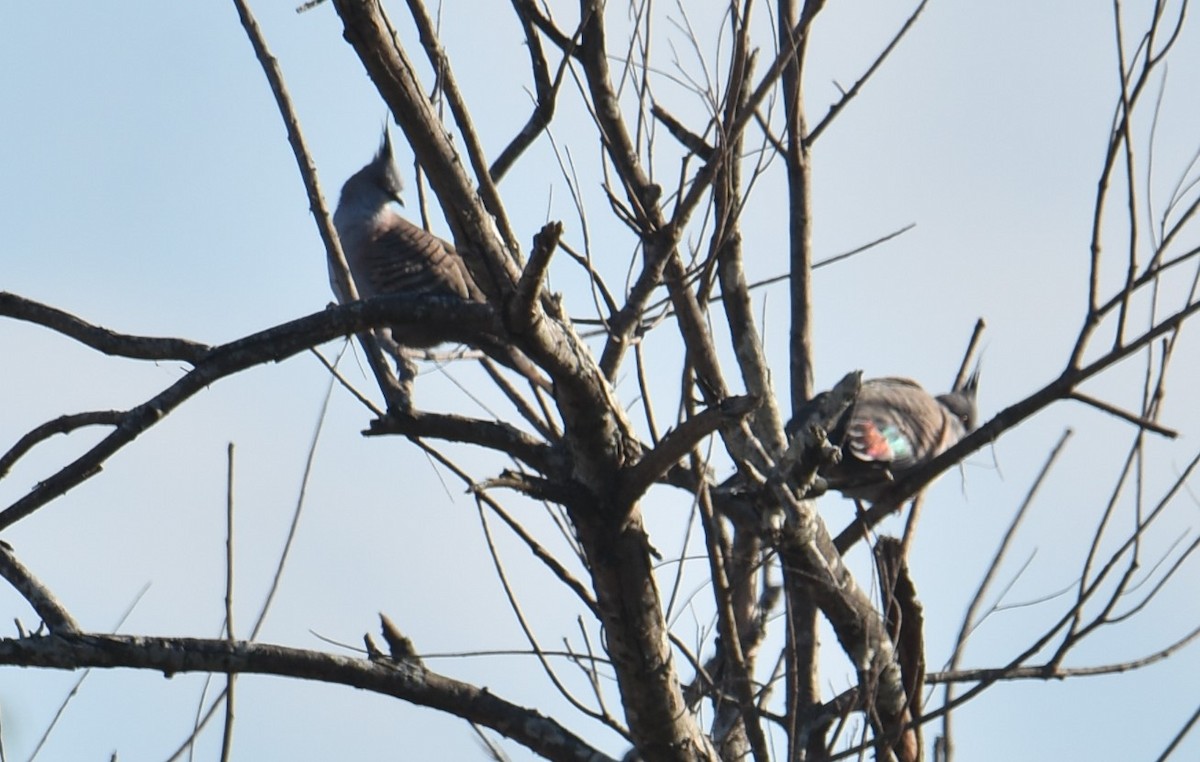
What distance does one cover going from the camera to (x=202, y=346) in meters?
2.39

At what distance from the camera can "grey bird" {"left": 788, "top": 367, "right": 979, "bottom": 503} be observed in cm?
568

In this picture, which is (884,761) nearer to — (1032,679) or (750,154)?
(1032,679)

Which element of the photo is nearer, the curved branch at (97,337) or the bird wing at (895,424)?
the curved branch at (97,337)

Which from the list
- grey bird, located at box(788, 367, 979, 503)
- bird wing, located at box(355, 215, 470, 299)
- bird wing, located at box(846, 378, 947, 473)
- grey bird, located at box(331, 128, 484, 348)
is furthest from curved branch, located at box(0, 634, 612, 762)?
bird wing, located at box(355, 215, 470, 299)

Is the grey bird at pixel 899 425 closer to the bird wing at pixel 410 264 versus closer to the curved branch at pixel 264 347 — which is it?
the bird wing at pixel 410 264

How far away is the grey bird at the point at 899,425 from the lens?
568 cm

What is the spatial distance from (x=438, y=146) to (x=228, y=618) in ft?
3.63

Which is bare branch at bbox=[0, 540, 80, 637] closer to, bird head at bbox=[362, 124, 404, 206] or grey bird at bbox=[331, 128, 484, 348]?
grey bird at bbox=[331, 128, 484, 348]

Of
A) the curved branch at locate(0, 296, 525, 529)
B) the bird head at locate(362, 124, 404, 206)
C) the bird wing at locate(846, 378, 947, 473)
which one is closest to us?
the curved branch at locate(0, 296, 525, 529)

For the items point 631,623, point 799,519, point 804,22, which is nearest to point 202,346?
point 631,623

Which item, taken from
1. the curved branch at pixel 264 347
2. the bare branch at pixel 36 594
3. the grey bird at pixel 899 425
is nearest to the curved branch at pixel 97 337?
the curved branch at pixel 264 347

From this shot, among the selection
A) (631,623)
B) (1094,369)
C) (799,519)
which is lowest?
(631,623)

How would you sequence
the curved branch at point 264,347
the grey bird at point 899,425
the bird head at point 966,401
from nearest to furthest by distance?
1. the curved branch at point 264,347
2. the grey bird at point 899,425
3. the bird head at point 966,401

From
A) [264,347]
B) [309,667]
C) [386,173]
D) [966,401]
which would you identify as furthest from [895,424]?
[264,347]
